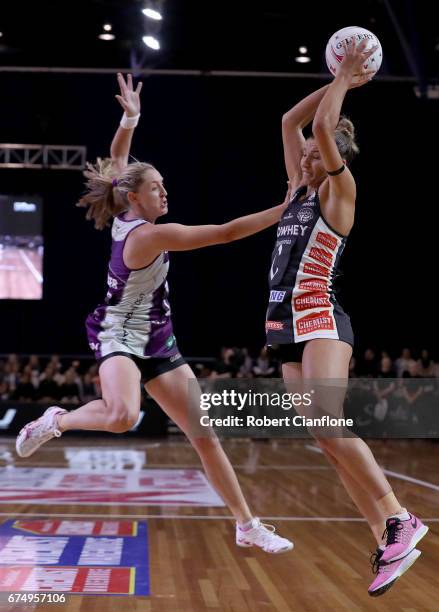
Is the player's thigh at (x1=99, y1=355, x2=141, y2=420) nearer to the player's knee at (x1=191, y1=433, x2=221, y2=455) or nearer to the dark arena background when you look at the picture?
the player's knee at (x1=191, y1=433, x2=221, y2=455)

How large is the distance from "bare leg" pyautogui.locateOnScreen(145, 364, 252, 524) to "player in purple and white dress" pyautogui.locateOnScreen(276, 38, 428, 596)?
0.57m

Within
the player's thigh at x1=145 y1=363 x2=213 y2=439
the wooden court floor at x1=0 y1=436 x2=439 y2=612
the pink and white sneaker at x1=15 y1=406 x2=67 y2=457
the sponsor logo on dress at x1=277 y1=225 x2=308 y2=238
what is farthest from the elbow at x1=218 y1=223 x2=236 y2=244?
the wooden court floor at x1=0 y1=436 x2=439 y2=612

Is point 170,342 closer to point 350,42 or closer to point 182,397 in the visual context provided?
point 182,397

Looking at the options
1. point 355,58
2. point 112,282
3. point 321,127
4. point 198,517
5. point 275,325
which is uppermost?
point 355,58

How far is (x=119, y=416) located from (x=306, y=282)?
44.5 inches

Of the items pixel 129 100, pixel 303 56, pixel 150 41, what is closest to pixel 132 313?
pixel 129 100

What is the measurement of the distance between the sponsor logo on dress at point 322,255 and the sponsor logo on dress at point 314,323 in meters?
0.25

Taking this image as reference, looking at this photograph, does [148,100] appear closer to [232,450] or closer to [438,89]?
[438,89]

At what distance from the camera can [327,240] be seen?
420 cm

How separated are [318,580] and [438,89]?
12291mm

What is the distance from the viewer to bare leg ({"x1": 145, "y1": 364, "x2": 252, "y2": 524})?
4.52 metres

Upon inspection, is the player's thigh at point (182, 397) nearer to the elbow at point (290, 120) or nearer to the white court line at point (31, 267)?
the elbow at point (290, 120)

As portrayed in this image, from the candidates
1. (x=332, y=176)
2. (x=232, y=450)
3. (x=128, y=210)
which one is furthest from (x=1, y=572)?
(x=232, y=450)

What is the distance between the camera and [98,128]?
1944cm
